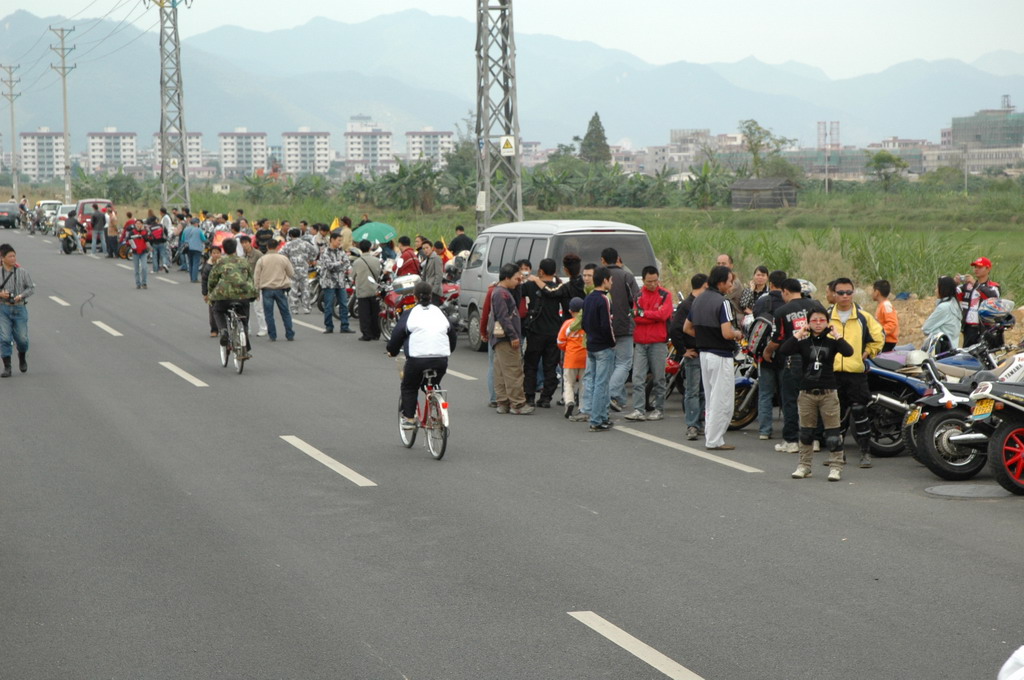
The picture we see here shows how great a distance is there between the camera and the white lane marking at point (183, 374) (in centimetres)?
1733

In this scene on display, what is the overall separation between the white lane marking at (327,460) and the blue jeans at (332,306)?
34.2ft

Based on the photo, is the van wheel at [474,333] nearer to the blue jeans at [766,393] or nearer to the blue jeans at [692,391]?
the blue jeans at [692,391]

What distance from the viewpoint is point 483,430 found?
1382cm

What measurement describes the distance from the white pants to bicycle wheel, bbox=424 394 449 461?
9.21 feet

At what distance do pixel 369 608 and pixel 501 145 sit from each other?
20.7 metres

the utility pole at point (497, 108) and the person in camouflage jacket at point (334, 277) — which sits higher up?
the utility pole at point (497, 108)

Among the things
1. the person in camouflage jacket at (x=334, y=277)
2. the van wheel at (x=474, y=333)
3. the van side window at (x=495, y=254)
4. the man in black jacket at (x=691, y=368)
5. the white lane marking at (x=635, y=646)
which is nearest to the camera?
the white lane marking at (x=635, y=646)

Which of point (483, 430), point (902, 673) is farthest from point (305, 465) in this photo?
point (902, 673)

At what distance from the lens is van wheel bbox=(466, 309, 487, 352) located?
20844mm

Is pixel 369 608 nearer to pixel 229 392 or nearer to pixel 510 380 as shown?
pixel 510 380

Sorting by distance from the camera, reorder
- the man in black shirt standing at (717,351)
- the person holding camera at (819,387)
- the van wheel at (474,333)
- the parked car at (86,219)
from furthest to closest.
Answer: the parked car at (86,219)
the van wheel at (474,333)
the man in black shirt standing at (717,351)
the person holding camera at (819,387)

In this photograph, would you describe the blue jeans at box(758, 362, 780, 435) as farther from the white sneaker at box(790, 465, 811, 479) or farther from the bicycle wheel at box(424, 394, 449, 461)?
the bicycle wheel at box(424, 394, 449, 461)

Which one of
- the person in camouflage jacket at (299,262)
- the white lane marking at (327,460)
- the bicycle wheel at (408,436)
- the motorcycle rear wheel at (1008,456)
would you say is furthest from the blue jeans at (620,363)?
the person in camouflage jacket at (299,262)

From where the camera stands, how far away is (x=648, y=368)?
14.5m
